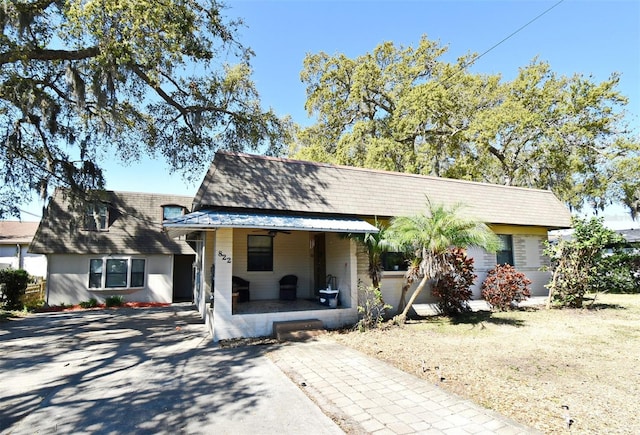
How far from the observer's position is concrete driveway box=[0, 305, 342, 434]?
417 cm

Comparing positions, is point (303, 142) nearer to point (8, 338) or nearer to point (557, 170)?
point (557, 170)

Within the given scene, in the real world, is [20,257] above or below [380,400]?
above

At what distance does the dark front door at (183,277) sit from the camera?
1998 centimetres

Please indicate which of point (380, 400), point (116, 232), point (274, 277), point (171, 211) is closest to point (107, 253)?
point (116, 232)

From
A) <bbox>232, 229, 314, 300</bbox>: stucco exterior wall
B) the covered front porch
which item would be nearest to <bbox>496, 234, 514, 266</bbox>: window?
the covered front porch

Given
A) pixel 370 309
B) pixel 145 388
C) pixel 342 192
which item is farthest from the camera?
pixel 342 192

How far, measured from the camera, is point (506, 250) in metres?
13.6

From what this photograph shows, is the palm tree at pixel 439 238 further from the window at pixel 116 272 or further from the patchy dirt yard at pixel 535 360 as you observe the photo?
the window at pixel 116 272

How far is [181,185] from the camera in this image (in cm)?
1545

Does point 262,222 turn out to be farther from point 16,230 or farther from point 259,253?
point 16,230

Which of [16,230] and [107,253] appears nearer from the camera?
[107,253]

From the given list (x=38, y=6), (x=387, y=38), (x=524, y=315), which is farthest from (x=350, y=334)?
(x=387, y=38)

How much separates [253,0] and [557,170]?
70.8 feet

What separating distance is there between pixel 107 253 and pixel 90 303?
94.1 inches
